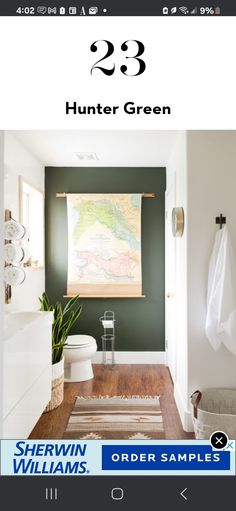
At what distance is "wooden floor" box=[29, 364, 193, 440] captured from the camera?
6.07ft

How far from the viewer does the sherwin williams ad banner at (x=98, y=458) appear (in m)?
0.45

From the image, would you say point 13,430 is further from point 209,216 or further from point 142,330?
point 142,330

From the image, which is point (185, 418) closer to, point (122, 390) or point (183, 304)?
point (183, 304)

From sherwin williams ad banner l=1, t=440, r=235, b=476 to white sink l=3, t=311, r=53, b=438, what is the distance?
49 cm

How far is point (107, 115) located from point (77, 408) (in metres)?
2.11

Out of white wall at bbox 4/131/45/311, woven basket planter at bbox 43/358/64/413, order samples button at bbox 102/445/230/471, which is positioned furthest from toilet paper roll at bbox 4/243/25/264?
order samples button at bbox 102/445/230/471

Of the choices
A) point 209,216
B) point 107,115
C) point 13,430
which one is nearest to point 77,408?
point 13,430

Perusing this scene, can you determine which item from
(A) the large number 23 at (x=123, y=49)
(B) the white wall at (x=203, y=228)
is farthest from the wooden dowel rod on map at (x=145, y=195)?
(A) the large number 23 at (x=123, y=49)

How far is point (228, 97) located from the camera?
476mm

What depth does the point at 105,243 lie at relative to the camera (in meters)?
3.11

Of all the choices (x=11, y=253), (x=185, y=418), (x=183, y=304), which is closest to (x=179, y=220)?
(x=183, y=304)

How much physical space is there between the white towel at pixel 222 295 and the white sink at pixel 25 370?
2.79 feet
